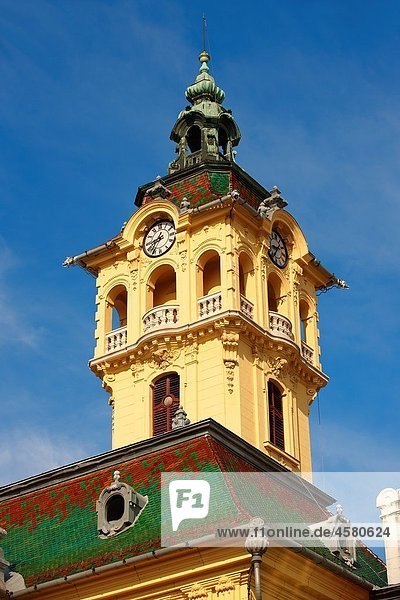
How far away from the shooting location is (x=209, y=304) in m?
52.6

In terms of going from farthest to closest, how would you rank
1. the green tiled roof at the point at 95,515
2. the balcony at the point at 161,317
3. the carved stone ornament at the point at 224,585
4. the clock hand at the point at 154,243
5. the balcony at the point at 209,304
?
the clock hand at the point at 154,243 < the balcony at the point at 161,317 < the balcony at the point at 209,304 < the green tiled roof at the point at 95,515 < the carved stone ornament at the point at 224,585

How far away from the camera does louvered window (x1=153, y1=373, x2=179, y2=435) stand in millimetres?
51562

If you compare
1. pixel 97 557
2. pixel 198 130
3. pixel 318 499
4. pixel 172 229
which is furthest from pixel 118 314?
pixel 97 557

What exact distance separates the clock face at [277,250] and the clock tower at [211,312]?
54 mm

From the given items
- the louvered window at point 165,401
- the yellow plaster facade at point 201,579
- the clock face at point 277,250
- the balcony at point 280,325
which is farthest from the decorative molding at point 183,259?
the yellow plaster facade at point 201,579

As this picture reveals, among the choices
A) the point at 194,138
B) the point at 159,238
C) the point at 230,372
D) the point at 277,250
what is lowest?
the point at 230,372

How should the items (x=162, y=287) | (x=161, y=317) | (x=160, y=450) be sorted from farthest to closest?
(x=162, y=287) < (x=161, y=317) < (x=160, y=450)

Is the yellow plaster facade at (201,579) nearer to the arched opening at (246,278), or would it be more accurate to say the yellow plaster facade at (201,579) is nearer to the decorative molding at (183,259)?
the arched opening at (246,278)

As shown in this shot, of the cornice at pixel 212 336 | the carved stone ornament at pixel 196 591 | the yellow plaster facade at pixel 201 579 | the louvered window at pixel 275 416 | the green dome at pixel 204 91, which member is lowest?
the carved stone ornament at pixel 196 591

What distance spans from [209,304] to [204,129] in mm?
12577

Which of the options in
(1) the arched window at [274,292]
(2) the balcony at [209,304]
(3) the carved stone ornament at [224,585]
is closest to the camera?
(3) the carved stone ornament at [224,585]

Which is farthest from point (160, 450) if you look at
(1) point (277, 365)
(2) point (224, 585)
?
(1) point (277, 365)

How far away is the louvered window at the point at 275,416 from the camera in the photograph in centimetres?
5175

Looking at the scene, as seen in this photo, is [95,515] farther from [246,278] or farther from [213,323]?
[246,278]
